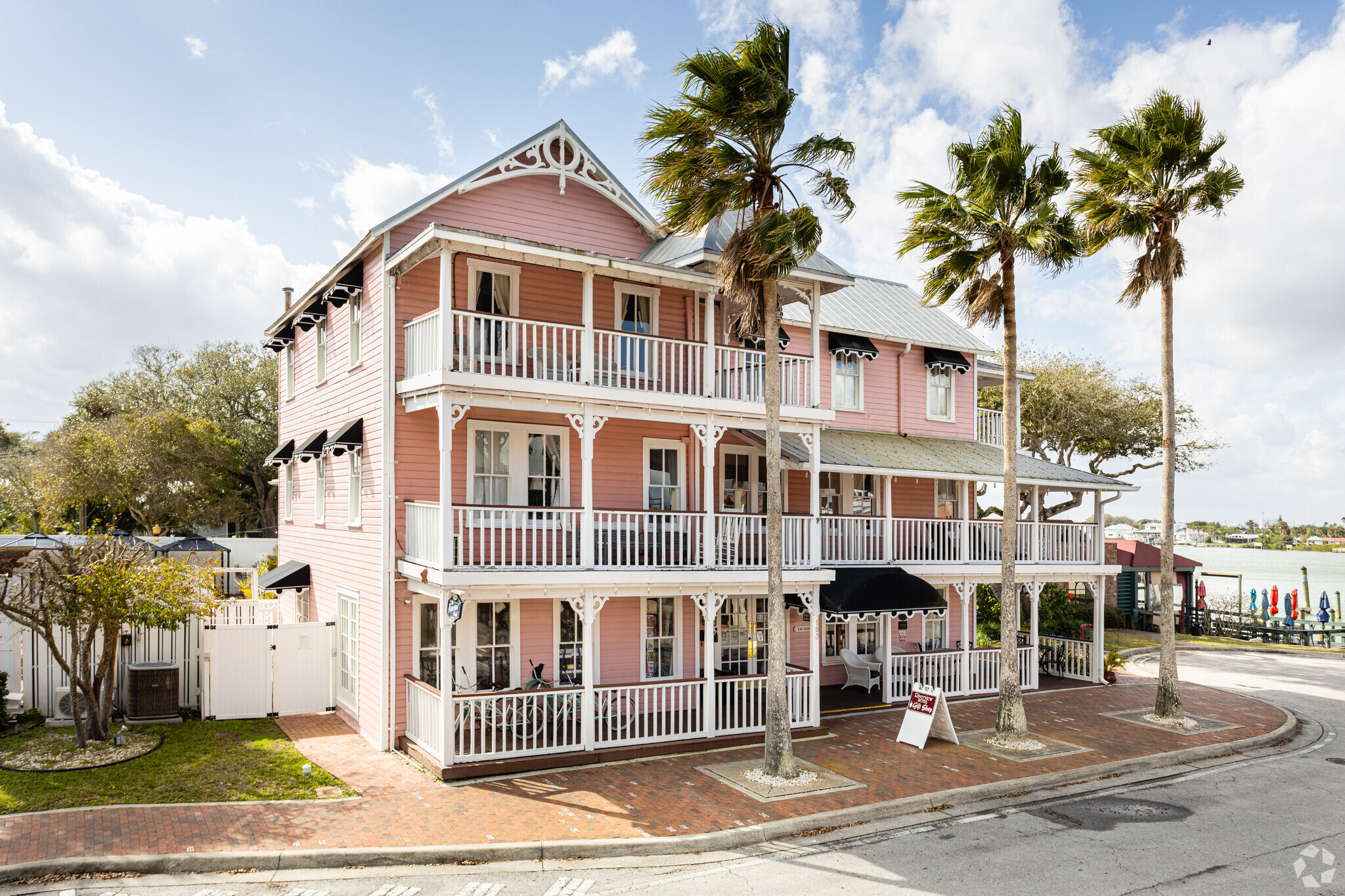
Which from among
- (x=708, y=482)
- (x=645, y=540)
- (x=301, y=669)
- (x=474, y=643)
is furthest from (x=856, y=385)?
(x=301, y=669)

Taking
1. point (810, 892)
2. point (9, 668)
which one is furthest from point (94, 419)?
point (810, 892)

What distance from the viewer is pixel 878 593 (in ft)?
54.3

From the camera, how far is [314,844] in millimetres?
9422

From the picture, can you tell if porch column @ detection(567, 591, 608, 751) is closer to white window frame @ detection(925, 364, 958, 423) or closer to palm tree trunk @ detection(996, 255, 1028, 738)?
palm tree trunk @ detection(996, 255, 1028, 738)

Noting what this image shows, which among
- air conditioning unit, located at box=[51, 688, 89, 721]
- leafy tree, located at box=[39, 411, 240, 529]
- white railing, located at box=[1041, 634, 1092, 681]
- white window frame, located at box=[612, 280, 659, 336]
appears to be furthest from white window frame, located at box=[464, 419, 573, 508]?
leafy tree, located at box=[39, 411, 240, 529]

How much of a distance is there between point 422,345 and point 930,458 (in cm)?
1212

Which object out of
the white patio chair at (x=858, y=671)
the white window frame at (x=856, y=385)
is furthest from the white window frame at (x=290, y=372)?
the white patio chair at (x=858, y=671)

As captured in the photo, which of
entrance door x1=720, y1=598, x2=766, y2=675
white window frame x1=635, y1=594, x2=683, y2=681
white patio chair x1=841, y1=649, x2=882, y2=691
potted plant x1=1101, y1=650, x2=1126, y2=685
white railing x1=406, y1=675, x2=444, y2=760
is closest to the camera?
white railing x1=406, y1=675, x2=444, y2=760

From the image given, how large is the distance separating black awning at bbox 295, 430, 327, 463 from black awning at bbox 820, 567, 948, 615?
1036 centimetres

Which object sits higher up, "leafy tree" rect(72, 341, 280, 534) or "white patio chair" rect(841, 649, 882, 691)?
"leafy tree" rect(72, 341, 280, 534)

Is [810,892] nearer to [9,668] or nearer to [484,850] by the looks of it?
[484,850]

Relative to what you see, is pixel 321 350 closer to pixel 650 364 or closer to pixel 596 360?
pixel 596 360

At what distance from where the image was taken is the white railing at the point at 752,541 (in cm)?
1485

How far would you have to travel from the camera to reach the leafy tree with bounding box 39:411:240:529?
35.2 metres
